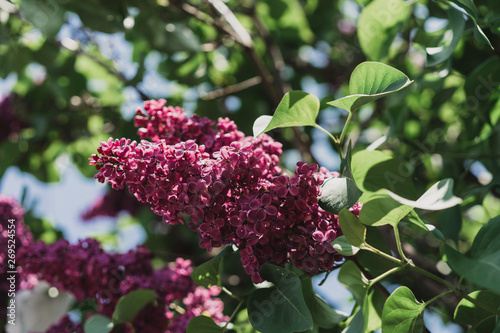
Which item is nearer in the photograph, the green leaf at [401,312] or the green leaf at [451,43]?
the green leaf at [401,312]

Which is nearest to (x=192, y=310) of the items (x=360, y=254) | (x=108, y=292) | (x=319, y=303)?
(x=108, y=292)

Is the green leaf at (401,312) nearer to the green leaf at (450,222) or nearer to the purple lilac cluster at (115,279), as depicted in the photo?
the green leaf at (450,222)

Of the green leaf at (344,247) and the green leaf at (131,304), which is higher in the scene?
the green leaf at (344,247)

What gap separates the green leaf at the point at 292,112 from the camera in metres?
0.80

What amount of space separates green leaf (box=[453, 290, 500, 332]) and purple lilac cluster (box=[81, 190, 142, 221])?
1.86 m

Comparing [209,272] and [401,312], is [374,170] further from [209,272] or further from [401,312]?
[209,272]

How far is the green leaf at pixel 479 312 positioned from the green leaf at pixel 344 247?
23 centimetres

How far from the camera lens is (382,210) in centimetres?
70

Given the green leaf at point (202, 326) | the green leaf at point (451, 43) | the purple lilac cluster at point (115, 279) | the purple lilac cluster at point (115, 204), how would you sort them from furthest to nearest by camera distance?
the purple lilac cluster at point (115, 204) < the purple lilac cluster at point (115, 279) < the green leaf at point (451, 43) < the green leaf at point (202, 326)

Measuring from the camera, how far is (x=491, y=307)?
80 centimetres

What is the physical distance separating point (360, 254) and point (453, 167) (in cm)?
71

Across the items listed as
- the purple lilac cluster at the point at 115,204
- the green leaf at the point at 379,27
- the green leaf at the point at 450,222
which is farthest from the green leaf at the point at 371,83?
the purple lilac cluster at the point at 115,204

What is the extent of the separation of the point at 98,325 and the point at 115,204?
57.8 inches

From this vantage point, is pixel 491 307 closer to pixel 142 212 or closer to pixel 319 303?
pixel 319 303
